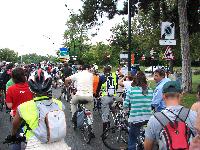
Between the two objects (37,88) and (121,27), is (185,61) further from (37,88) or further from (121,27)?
(121,27)

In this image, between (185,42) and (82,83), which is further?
(185,42)

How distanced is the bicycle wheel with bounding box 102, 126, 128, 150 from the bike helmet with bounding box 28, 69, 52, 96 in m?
5.69

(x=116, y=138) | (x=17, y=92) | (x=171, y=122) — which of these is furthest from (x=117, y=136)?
(x=171, y=122)

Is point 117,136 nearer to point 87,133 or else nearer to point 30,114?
point 87,133

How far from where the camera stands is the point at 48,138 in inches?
184

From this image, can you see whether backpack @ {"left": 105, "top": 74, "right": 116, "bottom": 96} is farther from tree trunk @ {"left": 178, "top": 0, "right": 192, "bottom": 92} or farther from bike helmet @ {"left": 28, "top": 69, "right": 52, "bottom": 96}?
tree trunk @ {"left": 178, "top": 0, "right": 192, "bottom": 92}

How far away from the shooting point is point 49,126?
15.3 feet

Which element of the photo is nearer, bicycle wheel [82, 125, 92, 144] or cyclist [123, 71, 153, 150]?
cyclist [123, 71, 153, 150]

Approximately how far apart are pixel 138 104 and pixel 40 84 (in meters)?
3.46

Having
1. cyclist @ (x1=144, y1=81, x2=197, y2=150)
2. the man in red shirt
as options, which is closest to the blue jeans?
the man in red shirt

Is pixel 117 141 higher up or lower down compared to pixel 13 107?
lower down

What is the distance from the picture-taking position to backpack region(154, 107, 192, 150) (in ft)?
15.1

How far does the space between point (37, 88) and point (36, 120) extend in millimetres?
421

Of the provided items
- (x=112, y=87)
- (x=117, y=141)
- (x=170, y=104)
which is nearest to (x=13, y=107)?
(x=170, y=104)
